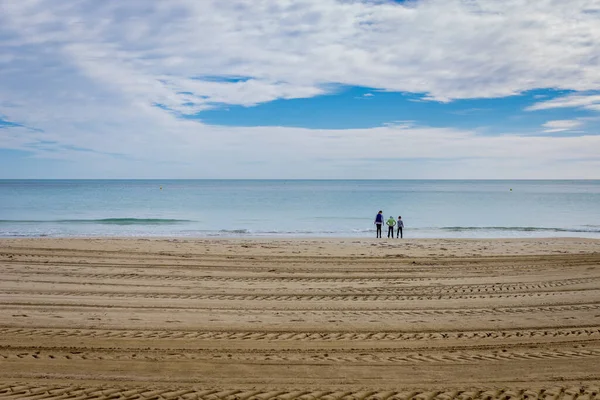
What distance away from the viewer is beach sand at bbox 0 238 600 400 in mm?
5840

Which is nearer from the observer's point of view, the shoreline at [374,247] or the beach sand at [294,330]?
the beach sand at [294,330]

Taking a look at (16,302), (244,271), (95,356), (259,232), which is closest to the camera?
(95,356)

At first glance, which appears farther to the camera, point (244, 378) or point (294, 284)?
point (294, 284)

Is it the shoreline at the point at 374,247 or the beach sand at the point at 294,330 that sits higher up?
the shoreline at the point at 374,247

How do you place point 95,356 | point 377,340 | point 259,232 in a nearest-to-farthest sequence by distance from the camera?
1. point 95,356
2. point 377,340
3. point 259,232

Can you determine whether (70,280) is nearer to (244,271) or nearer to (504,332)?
(244,271)

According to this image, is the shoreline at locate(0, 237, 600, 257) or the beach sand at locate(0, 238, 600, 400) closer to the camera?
the beach sand at locate(0, 238, 600, 400)

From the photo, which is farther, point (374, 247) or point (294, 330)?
point (374, 247)

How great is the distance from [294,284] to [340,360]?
5549mm

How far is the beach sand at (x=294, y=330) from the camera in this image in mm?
5840

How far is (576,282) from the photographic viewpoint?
12.7m

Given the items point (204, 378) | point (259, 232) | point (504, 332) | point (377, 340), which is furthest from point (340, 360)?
point (259, 232)

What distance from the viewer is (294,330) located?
8031 millimetres

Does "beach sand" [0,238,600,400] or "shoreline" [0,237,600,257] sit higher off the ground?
"shoreline" [0,237,600,257]
